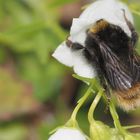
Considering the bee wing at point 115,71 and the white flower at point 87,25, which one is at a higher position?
the white flower at point 87,25

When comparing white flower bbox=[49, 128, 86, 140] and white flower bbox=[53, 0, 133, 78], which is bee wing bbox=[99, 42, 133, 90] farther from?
white flower bbox=[49, 128, 86, 140]

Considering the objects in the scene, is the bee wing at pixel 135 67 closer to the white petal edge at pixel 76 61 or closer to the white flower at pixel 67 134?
the white petal edge at pixel 76 61

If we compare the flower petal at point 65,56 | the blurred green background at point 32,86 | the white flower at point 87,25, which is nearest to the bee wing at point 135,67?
the white flower at point 87,25

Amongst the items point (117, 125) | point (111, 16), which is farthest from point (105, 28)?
point (117, 125)

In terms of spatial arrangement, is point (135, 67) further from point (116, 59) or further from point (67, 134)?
point (67, 134)

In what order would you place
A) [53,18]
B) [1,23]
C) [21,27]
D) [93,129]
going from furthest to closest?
1. [1,23]
2. [53,18]
3. [21,27]
4. [93,129]

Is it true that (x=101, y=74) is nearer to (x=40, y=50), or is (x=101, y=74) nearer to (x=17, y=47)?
(x=40, y=50)

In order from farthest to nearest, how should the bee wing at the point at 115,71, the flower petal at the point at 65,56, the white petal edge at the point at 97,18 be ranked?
the flower petal at the point at 65,56, the white petal edge at the point at 97,18, the bee wing at the point at 115,71
